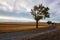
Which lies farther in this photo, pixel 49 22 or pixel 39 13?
pixel 49 22

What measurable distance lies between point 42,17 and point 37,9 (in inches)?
172

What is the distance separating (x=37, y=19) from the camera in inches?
2884

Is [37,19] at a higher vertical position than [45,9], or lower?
lower

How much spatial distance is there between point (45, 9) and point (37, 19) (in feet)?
19.6

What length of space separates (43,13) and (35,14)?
152 inches

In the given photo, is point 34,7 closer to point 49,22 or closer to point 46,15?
point 46,15

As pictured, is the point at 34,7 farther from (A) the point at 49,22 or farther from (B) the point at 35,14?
(A) the point at 49,22

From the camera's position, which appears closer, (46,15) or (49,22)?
(46,15)

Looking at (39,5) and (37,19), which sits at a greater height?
(39,5)

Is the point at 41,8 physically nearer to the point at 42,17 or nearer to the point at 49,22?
the point at 42,17

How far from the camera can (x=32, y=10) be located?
74.4m

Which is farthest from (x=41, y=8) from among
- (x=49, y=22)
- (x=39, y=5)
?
(x=49, y=22)

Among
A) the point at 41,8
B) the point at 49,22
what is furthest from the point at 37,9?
the point at 49,22

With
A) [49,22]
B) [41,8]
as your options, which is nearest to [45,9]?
[41,8]
